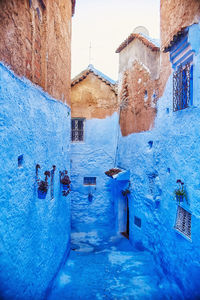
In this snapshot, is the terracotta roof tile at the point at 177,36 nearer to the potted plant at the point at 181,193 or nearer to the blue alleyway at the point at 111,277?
the potted plant at the point at 181,193

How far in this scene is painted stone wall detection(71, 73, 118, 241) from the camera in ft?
39.0

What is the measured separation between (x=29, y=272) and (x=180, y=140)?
449cm

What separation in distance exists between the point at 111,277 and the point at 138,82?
7306 millimetres

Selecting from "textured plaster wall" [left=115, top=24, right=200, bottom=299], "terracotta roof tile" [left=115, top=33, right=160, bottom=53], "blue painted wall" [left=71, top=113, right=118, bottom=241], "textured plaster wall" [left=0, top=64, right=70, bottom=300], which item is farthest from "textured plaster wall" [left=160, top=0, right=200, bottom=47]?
"blue painted wall" [left=71, top=113, right=118, bottom=241]

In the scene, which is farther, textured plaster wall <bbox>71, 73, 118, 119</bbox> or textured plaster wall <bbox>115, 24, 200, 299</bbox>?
textured plaster wall <bbox>71, 73, 118, 119</bbox>

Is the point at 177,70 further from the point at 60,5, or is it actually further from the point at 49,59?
the point at 60,5

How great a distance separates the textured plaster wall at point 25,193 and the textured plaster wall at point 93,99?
5.47 metres

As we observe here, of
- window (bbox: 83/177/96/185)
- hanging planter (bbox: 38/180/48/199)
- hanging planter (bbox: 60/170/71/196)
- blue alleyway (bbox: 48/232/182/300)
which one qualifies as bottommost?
blue alleyway (bbox: 48/232/182/300)

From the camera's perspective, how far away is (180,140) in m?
5.63

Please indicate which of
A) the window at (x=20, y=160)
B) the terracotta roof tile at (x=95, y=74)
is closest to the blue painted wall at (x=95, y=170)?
the terracotta roof tile at (x=95, y=74)

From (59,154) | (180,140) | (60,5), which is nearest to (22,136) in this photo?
(59,154)

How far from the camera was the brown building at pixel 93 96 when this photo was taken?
1187 cm

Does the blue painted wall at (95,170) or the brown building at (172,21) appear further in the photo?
the blue painted wall at (95,170)

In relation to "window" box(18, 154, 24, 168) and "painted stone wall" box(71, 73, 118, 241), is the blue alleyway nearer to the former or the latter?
"painted stone wall" box(71, 73, 118, 241)
